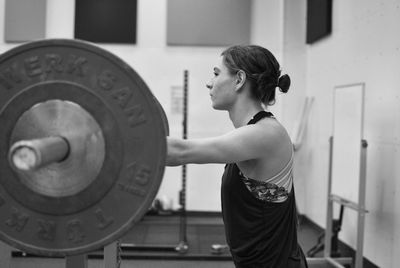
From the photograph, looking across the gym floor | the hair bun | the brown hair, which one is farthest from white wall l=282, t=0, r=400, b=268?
the brown hair

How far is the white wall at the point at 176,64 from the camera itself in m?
5.76

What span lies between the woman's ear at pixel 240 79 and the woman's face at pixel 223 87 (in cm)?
1

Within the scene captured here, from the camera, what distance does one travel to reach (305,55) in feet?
18.2

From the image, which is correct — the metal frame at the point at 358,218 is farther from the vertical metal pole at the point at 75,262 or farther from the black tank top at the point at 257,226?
the vertical metal pole at the point at 75,262

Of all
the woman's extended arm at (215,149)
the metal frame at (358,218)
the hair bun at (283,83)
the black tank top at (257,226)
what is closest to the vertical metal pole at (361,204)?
the metal frame at (358,218)

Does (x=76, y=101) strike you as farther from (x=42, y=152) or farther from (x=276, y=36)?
(x=276, y=36)

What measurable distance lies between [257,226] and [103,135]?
0.59 m

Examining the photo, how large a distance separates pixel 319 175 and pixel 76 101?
442 cm

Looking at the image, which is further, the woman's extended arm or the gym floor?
the gym floor

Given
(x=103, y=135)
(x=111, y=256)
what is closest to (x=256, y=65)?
(x=103, y=135)

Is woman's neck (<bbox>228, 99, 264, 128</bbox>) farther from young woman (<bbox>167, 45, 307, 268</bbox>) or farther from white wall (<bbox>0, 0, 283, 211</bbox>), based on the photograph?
white wall (<bbox>0, 0, 283, 211</bbox>)

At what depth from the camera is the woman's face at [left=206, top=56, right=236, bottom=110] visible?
1.39 meters

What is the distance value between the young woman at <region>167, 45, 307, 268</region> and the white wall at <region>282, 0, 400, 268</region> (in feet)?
7.11

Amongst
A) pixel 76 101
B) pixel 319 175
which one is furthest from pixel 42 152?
pixel 319 175
